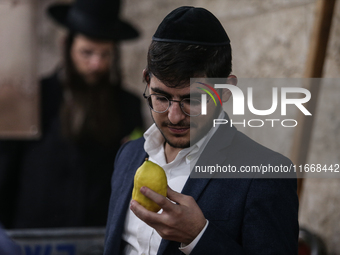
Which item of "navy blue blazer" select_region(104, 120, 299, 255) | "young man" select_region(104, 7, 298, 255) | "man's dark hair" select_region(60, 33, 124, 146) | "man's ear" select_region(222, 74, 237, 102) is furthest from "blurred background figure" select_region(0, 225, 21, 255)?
"man's dark hair" select_region(60, 33, 124, 146)

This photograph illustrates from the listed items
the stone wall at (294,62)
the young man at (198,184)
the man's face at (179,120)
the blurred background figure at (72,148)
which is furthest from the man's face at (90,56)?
the man's face at (179,120)

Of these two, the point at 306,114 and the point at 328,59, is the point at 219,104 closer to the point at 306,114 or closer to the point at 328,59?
the point at 306,114

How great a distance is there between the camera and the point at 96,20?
3.56 metres

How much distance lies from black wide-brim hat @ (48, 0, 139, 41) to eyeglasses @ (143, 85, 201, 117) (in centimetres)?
227

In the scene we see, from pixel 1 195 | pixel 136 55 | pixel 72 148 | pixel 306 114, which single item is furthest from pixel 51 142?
pixel 306 114

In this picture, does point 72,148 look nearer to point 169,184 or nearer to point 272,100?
point 272,100

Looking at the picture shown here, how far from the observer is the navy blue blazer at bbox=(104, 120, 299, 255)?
1257 mm

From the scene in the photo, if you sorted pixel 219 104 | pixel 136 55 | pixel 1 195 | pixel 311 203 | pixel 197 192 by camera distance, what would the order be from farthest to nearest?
pixel 136 55, pixel 1 195, pixel 311 203, pixel 219 104, pixel 197 192

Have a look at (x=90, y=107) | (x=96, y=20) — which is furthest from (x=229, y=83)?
(x=90, y=107)

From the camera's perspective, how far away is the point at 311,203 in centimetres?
277

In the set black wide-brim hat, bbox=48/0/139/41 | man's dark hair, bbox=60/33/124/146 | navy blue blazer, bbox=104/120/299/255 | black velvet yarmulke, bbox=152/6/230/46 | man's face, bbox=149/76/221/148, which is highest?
black velvet yarmulke, bbox=152/6/230/46

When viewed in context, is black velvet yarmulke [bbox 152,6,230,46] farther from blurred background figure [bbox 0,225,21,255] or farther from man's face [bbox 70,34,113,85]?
man's face [bbox 70,34,113,85]

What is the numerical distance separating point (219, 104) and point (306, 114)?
0.98 metres

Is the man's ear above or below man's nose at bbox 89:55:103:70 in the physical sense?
above
